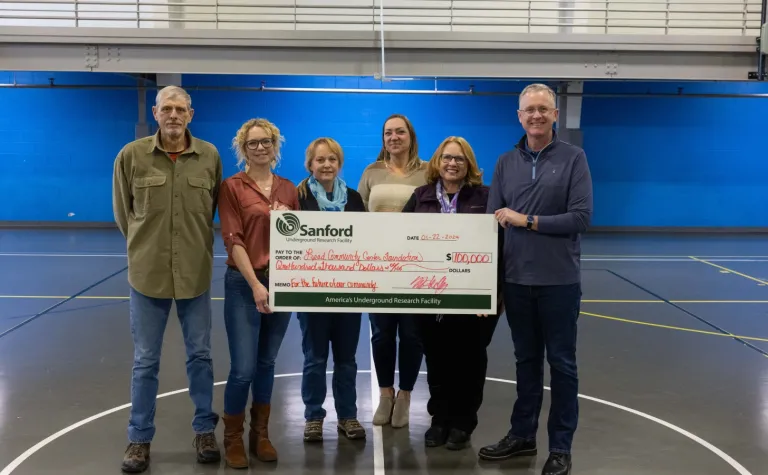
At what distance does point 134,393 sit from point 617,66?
9.64 metres

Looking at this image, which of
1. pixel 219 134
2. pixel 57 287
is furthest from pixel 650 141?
pixel 57 287

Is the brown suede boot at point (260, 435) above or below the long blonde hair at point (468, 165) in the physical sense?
below

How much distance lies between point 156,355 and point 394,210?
1.60 m

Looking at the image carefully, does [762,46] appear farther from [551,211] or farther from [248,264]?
[248,264]

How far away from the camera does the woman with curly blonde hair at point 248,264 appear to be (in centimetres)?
374

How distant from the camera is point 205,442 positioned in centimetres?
394

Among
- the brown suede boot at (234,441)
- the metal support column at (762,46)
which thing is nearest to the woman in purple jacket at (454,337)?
the brown suede boot at (234,441)

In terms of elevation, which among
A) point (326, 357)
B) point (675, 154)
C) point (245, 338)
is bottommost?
point (326, 357)

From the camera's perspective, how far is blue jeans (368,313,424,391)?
4.28 meters

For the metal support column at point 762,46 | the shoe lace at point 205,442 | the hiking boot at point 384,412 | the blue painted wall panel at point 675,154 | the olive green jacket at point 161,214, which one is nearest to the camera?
the olive green jacket at point 161,214

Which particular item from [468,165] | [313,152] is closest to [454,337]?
[468,165]

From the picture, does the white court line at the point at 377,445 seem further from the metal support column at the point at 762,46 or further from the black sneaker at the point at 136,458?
the metal support column at the point at 762,46

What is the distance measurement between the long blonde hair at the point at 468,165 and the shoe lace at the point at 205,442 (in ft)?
6.18
